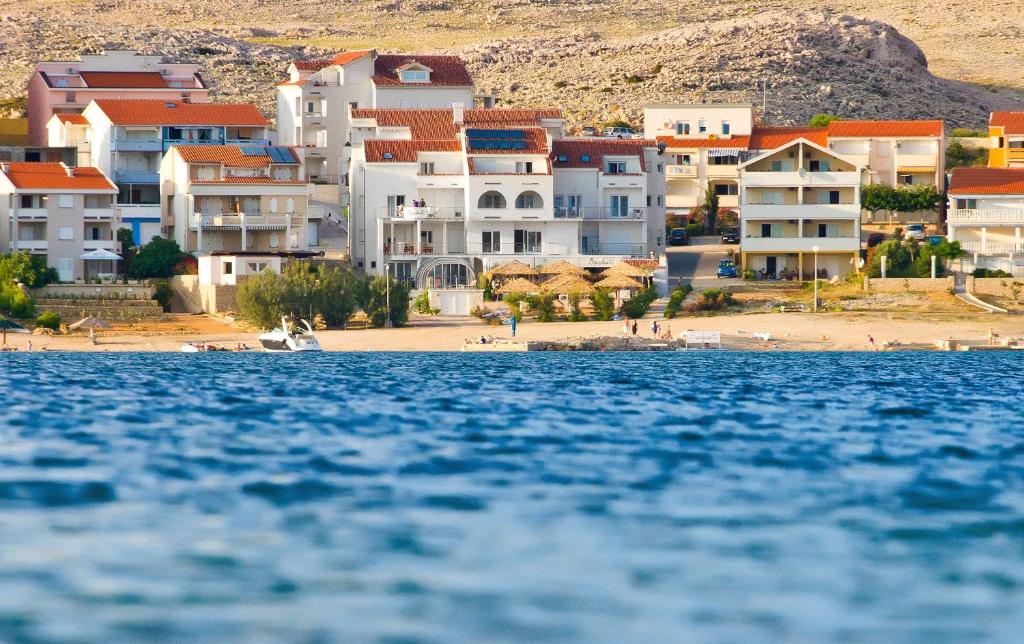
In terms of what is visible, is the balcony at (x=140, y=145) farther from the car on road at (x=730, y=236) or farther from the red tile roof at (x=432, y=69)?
the car on road at (x=730, y=236)

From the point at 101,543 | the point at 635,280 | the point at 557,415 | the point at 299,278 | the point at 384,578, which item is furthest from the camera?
the point at 635,280

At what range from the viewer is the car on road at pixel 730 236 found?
113000mm

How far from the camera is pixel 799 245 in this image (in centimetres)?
10275

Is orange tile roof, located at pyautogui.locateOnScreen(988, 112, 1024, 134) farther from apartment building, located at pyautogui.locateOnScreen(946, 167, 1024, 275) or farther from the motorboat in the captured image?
the motorboat

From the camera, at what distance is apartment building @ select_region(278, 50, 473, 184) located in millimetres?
126125

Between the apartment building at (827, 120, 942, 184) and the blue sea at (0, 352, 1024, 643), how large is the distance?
79.8 metres

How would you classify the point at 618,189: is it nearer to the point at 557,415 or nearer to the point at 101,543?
the point at 557,415

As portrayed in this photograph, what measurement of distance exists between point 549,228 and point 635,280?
11.1 m

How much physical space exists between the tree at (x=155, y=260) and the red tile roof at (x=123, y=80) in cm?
3490

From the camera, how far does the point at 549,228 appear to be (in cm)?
10338

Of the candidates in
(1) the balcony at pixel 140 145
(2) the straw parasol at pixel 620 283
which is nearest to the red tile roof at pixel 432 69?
(1) the balcony at pixel 140 145

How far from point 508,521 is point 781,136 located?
10493 cm

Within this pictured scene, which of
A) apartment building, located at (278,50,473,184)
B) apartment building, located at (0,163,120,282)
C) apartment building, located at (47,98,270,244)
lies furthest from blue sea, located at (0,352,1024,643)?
apartment building, located at (278,50,473,184)

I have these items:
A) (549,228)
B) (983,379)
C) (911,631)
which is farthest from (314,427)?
(549,228)
